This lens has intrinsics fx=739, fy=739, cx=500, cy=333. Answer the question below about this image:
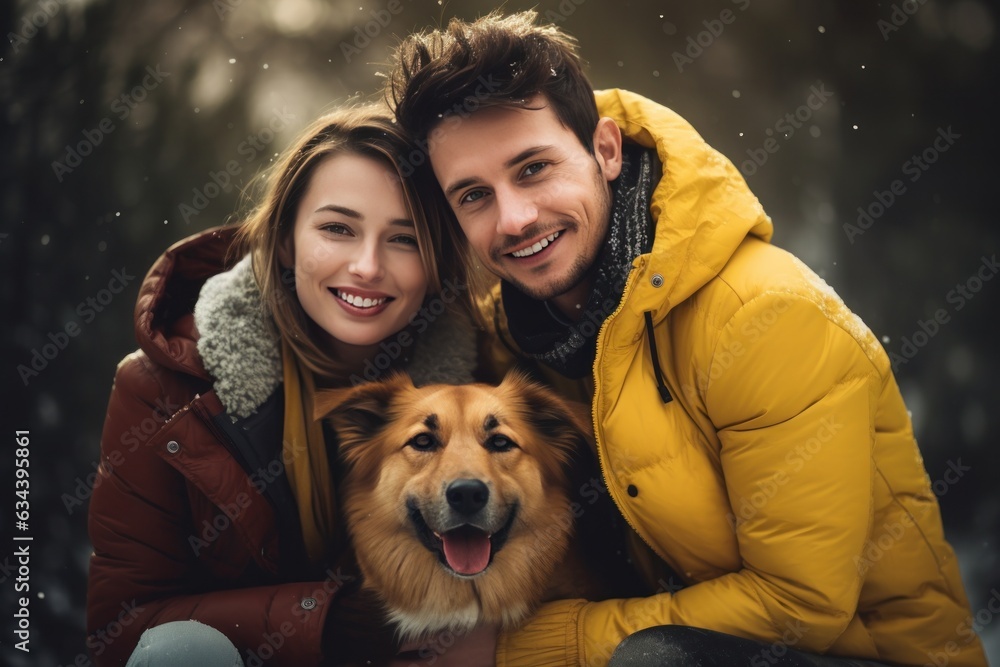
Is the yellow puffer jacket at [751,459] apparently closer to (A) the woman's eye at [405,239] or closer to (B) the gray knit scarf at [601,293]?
(B) the gray knit scarf at [601,293]

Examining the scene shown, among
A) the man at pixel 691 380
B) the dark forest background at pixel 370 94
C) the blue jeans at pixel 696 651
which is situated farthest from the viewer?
the dark forest background at pixel 370 94

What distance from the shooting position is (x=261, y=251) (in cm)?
202

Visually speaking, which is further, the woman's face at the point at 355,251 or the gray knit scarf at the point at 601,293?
the woman's face at the point at 355,251

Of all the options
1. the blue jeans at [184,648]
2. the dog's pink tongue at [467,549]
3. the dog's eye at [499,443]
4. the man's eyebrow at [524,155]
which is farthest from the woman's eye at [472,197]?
the blue jeans at [184,648]

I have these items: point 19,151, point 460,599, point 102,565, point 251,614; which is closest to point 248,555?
point 251,614

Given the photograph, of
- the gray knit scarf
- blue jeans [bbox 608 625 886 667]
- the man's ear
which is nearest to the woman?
the gray knit scarf

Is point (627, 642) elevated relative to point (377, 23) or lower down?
lower down

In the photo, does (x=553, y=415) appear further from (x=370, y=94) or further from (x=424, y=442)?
(x=370, y=94)

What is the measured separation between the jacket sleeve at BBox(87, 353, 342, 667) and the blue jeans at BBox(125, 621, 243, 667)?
0.34ft

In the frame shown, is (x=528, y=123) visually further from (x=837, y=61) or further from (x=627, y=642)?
(x=837, y=61)

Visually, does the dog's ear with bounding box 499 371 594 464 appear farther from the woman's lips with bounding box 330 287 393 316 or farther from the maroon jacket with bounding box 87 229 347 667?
the maroon jacket with bounding box 87 229 347 667

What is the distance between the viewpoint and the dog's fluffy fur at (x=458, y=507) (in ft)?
5.61

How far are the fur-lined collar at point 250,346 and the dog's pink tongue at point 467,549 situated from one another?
476 mm

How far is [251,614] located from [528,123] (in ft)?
4.50
